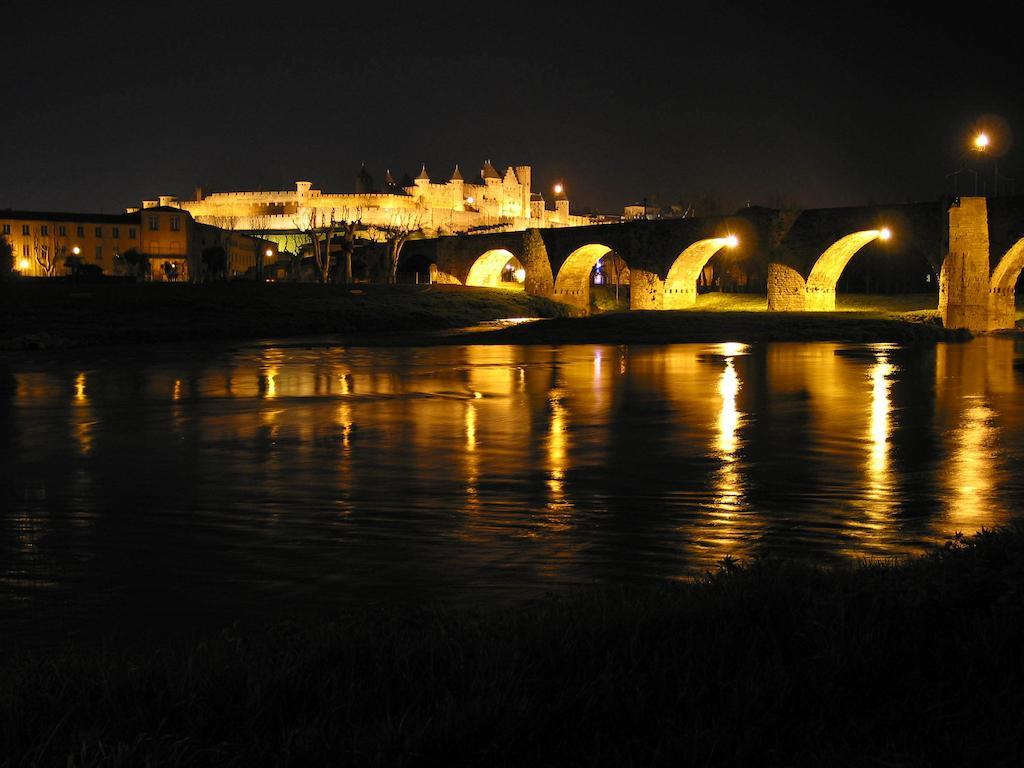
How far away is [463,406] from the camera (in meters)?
18.6

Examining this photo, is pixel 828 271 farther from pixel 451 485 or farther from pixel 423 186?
pixel 423 186

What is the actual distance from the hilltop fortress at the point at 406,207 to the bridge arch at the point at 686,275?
64446 mm

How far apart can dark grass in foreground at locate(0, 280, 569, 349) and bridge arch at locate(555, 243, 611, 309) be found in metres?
3.89

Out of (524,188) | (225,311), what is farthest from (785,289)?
(524,188)

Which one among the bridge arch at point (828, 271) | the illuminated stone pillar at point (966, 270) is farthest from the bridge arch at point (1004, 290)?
the bridge arch at point (828, 271)

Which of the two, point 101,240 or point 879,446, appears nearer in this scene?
point 879,446

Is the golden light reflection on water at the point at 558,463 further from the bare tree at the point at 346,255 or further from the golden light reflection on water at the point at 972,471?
the bare tree at the point at 346,255

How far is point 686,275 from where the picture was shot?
6431 cm

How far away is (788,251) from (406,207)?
9344 centimetres

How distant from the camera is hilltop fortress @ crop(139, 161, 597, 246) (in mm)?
136875

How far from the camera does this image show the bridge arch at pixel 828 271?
2034 inches

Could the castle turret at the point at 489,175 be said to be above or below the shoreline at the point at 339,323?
above

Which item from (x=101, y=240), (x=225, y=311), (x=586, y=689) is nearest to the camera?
(x=586, y=689)

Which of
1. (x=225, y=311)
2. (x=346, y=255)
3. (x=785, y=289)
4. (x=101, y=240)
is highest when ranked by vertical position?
(x=101, y=240)
